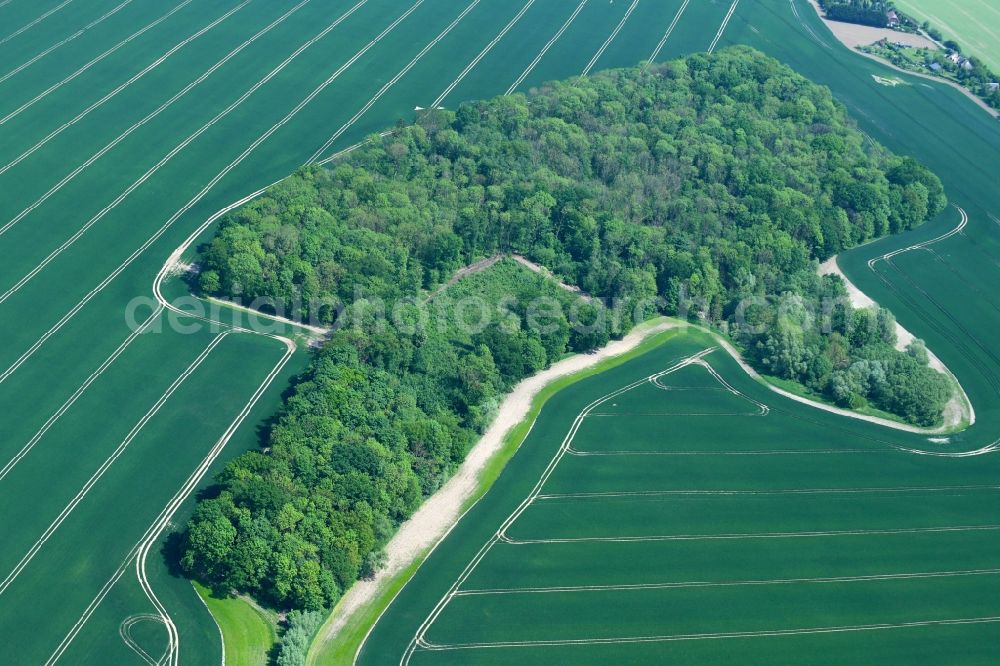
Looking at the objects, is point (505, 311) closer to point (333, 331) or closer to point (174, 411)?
point (333, 331)

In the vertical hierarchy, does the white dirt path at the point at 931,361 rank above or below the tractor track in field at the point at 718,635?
above

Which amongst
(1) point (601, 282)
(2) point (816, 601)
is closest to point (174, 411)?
(1) point (601, 282)

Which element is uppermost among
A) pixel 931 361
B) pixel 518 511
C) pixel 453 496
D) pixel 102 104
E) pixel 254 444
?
pixel 931 361

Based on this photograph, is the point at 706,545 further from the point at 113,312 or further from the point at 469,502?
the point at 113,312

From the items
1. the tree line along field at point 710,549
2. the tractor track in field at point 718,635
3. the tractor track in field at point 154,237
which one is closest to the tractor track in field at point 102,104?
the tractor track in field at point 154,237

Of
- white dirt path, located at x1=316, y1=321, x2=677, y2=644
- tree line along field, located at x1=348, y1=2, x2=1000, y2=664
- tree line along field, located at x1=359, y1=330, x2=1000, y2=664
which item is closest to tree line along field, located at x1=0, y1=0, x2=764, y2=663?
white dirt path, located at x1=316, y1=321, x2=677, y2=644

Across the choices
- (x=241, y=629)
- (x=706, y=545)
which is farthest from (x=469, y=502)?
(x=241, y=629)

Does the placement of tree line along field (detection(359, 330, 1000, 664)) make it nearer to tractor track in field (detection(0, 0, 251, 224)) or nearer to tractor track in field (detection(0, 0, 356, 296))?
tractor track in field (detection(0, 0, 356, 296))

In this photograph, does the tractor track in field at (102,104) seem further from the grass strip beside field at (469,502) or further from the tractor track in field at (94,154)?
the grass strip beside field at (469,502)
